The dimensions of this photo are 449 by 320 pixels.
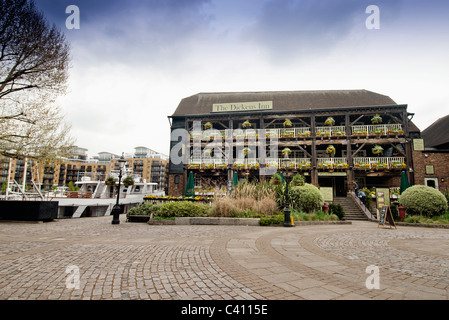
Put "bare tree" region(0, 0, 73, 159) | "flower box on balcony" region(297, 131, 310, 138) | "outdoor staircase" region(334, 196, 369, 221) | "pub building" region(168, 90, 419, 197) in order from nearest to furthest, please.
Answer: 1. "bare tree" region(0, 0, 73, 159)
2. "outdoor staircase" region(334, 196, 369, 221)
3. "pub building" region(168, 90, 419, 197)
4. "flower box on balcony" region(297, 131, 310, 138)

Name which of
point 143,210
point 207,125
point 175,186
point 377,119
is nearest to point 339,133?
point 377,119

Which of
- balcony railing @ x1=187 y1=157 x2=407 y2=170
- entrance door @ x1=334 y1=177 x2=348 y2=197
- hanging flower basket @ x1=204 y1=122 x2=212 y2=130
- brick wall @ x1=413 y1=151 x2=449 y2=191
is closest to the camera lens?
brick wall @ x1=413 y1=151 x2=449 y2=191

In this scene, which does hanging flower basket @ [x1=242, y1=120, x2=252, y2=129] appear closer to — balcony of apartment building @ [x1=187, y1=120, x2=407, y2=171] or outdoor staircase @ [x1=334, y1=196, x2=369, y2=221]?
balcony of apartment building @ [x1=187, y1=120, x2=407, y2=171]

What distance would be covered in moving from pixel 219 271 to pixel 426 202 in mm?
13953

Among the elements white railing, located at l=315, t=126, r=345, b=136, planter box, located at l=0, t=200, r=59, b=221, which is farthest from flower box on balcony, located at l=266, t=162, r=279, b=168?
planter box, located at l=0, t=200, r=59, b=221

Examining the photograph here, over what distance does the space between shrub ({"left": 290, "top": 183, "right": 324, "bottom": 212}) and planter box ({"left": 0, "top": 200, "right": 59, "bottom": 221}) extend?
43.0 ft

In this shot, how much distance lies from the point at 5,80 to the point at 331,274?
564 inches

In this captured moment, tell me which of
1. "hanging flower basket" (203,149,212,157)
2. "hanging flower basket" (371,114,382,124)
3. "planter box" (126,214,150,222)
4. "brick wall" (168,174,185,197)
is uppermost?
"hanging flower basket" (371,114,382,124)

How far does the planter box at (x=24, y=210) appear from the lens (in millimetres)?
11383

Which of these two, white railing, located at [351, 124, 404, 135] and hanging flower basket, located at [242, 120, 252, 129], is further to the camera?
hanging flower basket, located at [242, 120, 252, 129]

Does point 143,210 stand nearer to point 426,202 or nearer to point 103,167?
point 426,202

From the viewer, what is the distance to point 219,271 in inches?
147

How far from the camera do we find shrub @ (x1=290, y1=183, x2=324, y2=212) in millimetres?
13195
